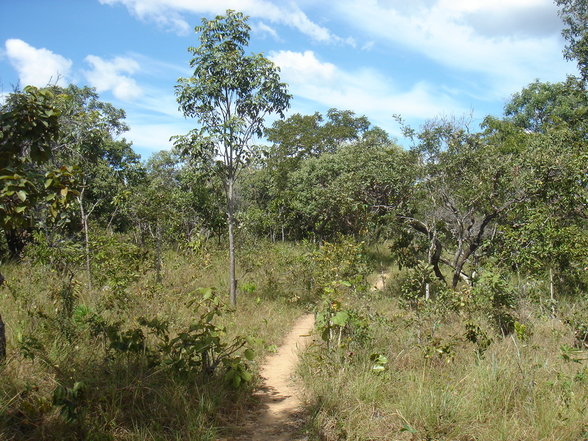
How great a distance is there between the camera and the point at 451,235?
36.9ft

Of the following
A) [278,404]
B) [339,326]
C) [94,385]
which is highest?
[339,326]

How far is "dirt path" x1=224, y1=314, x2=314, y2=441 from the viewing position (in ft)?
14.1

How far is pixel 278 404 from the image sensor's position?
508 cm

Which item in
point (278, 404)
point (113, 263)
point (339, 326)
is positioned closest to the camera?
point (278, 404)

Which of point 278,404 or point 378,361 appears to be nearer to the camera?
point 278,404

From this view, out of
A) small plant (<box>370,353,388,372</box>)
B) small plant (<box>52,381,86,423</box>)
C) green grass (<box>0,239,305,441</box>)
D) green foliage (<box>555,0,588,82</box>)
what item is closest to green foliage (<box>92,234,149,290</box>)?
green grass (<box>0,239,305,441</box>)

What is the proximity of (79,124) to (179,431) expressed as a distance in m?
6.62

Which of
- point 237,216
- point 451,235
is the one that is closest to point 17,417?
point 451,235

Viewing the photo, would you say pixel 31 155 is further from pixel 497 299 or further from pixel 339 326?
pixel 497 299

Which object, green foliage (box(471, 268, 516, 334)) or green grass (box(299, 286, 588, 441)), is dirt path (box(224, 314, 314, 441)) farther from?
green foliage (box(471, 268, 516, 334))

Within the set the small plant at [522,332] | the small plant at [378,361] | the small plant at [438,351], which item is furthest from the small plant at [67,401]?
the small plant at [522,332]

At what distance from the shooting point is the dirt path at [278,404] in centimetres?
430

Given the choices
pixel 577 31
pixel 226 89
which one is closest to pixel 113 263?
pixel 226 89

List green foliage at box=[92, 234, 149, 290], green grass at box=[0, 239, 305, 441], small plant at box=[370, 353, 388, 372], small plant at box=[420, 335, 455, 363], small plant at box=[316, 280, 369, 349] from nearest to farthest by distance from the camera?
green grass at box=[0, 239, 305, 441] < small plant at box=[370, 353, 388, 372] < small plant at box=[420, 335, 455, 363] < small plant at box=[316, 280, 369, 349] < green foliage at box=[92, 234, 149, 290]
